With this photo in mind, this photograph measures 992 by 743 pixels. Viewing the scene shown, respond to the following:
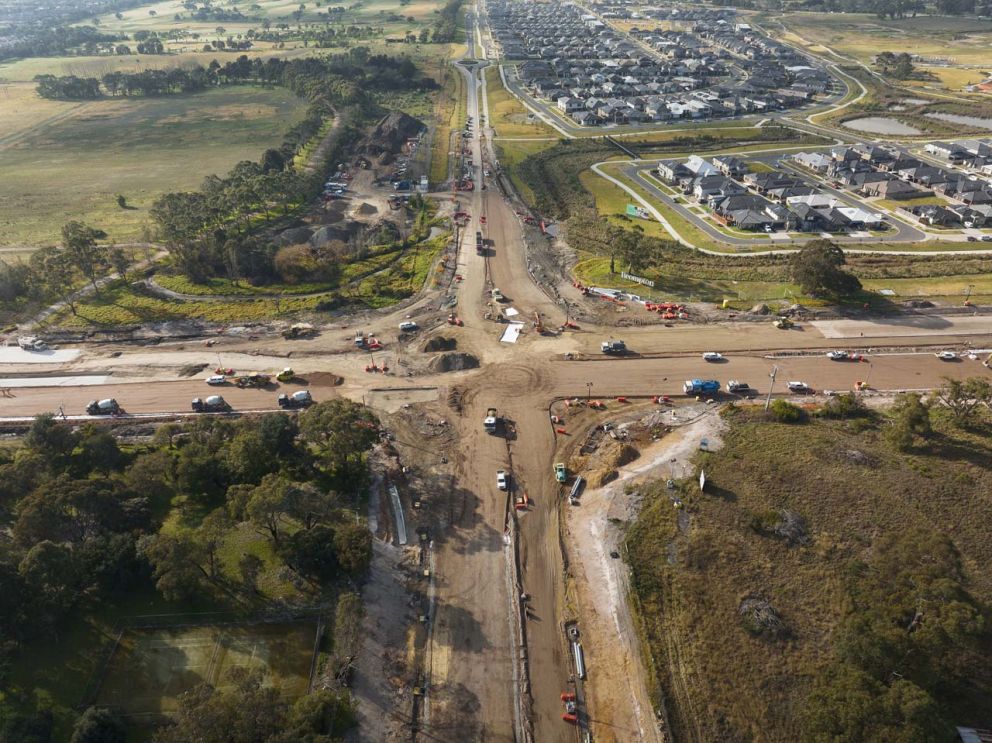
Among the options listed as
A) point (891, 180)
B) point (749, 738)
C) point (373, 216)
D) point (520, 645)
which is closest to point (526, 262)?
point (373, 216)

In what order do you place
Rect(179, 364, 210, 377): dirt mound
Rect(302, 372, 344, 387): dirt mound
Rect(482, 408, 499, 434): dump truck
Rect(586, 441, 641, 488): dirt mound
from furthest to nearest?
1. Rect(179, 364, 210, 377): dirt mound
2. Rect(302, 372, 344, 387): dirt mound
3. Rect(482, 408, 499, 434): dump truck
4. Rect(586, 441, 641, 488): dirt mound

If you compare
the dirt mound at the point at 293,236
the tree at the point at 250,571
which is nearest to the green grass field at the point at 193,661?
the tree at the point at 250,571

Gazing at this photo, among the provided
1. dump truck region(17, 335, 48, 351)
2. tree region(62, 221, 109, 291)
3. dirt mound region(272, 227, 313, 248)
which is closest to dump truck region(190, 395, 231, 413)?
dump truck region(17, 335, 48, 351)

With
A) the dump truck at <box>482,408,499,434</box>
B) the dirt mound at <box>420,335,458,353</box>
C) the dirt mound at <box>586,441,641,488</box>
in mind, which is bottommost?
the dirt mound at <box>586,441,641,488</box>

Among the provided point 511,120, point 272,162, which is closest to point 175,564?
point 272,162

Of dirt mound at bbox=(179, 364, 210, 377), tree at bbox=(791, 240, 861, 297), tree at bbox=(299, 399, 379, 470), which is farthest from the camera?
tree at bbox=(791, 240, 861, 297)

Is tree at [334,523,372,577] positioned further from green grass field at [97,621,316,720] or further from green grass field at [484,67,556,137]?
green grass field at [484,67,556,137]

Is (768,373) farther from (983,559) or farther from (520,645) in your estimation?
(520,645)

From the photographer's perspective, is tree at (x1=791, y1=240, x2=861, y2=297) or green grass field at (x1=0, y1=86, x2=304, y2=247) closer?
tree at (x1=791, y1=240, x2=861, y2=297)

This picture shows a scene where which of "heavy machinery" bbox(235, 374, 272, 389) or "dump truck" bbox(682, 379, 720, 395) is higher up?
"heavy machinery" bbox(235, 374, 272, 389)
